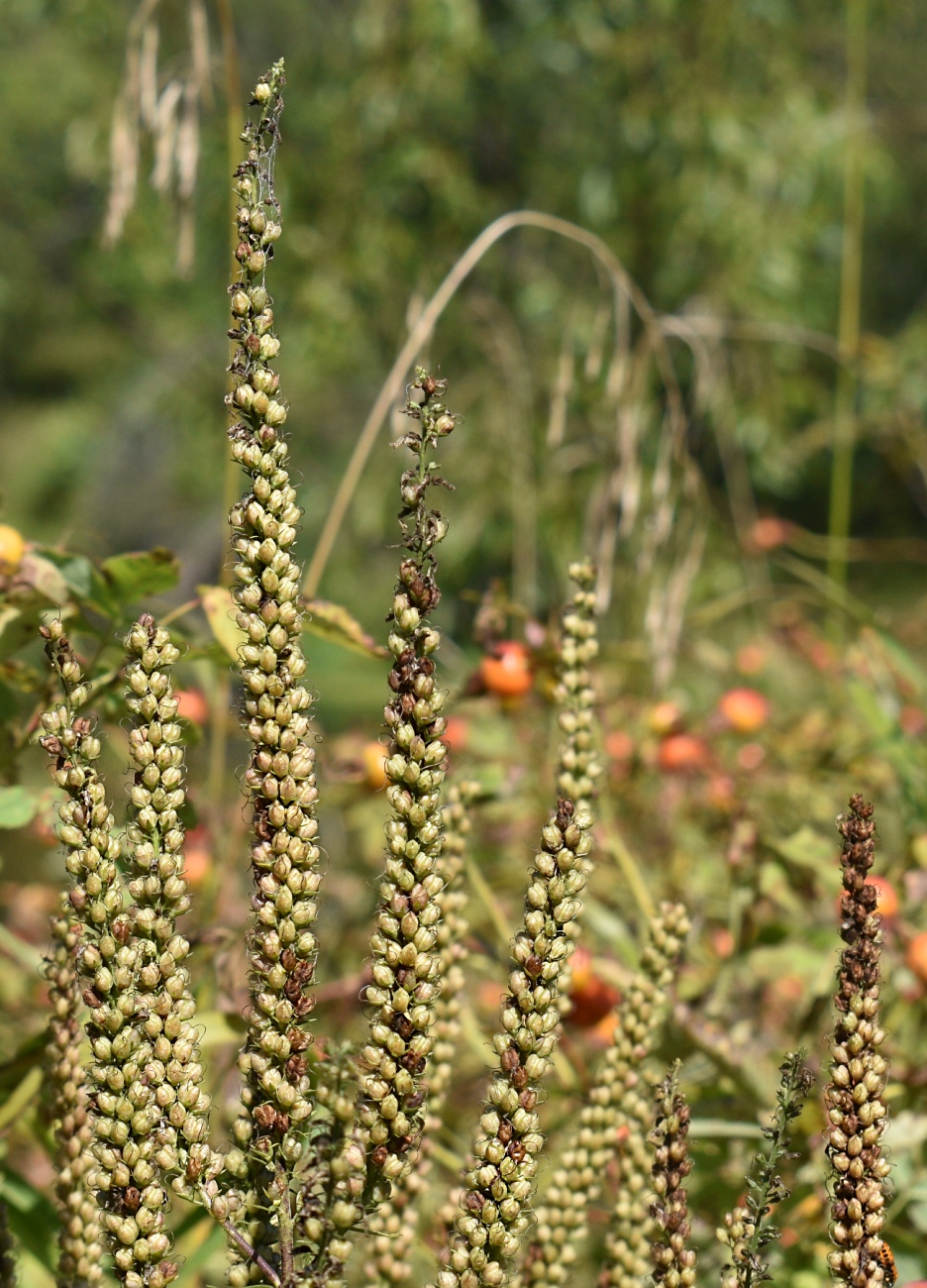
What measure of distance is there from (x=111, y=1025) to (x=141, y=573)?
1.28 ft

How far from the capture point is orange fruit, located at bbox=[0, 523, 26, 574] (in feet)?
2.29

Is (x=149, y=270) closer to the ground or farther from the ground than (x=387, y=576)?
farther from the ground

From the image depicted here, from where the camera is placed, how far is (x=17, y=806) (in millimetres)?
637

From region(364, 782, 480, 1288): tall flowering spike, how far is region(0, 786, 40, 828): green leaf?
231mm

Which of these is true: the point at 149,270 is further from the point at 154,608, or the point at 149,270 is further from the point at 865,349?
the point at 154,608

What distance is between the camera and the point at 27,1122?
2.31 feet

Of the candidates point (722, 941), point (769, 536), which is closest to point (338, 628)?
point (722, 941)

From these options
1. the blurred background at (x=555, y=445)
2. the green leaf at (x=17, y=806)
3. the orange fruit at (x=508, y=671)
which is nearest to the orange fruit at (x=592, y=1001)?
the blurred background at (x=555, y=445)

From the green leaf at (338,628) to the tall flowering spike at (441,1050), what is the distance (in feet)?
0.42

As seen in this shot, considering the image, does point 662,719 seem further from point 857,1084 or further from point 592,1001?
point 857,1084

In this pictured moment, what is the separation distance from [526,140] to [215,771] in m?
3.98

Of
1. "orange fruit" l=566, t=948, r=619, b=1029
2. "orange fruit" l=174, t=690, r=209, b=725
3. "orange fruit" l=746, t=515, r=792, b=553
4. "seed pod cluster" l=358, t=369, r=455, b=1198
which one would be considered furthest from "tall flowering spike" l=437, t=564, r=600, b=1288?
"orange fruit" l=746, t=515, r=792, b=553

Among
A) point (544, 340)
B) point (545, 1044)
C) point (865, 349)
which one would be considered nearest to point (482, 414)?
point (544, 340)

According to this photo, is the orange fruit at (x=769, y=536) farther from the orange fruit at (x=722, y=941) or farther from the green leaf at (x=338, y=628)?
the green leaf at (x=338, y=628)
